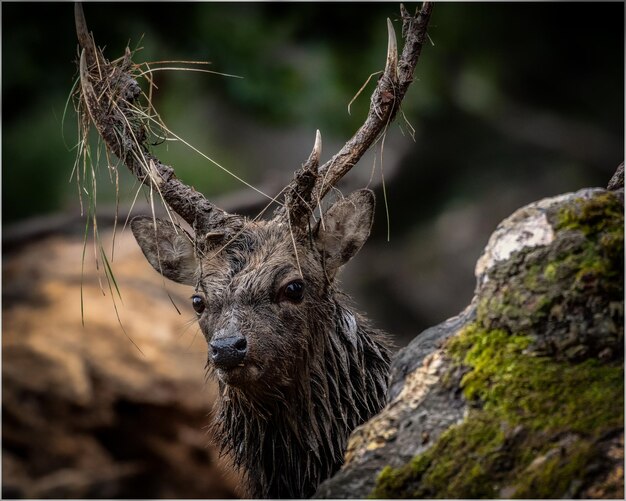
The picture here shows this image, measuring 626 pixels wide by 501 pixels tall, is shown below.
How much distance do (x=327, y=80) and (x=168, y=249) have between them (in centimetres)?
927

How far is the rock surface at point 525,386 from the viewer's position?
325 cm

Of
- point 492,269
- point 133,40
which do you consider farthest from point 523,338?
point 133,40

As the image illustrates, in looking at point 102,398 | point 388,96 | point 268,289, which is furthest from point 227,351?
point 102,398

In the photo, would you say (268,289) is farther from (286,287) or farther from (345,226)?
(345,226)

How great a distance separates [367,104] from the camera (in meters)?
13.7

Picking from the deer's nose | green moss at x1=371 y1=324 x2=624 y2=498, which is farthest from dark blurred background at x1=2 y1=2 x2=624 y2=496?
green moss at x1=371 y1=324 x2=624 y2=498

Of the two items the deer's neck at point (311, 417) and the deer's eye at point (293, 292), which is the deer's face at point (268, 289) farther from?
the deer's neck at point (311, 417)

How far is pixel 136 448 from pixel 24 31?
6.23 meters

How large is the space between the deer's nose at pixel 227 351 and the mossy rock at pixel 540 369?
3.94 ft

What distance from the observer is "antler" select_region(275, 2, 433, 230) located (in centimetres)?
486

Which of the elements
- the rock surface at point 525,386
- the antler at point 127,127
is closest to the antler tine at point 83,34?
the antler at point 127,127

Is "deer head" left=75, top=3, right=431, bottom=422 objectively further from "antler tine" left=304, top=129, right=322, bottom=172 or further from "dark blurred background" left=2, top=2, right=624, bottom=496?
"dark blurred background" left=2, top=2, right=624, bottom=496

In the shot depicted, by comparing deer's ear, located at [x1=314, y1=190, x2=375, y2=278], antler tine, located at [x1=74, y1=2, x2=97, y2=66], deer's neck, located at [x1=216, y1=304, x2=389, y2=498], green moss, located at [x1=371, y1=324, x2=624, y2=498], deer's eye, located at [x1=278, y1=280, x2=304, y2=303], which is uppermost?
antler tine, located at [x1=74, y1=2, x2=97, y2=66]

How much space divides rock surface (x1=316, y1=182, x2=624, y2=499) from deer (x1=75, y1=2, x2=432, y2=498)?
4.22 feet
